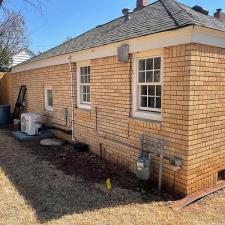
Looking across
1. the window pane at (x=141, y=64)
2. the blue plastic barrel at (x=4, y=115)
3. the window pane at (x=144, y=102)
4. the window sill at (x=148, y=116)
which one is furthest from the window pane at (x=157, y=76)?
the blue plastic barrel at (x=4, y=115)

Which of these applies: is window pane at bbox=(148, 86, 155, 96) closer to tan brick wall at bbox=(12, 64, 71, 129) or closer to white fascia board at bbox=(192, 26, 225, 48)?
white fascia board at bbox=(192, 26, 225, 48)

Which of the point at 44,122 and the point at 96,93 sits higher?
the point at 96,93

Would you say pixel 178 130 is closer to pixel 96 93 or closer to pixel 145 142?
pixel 145 142

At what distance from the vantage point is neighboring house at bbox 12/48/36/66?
25.5 metres

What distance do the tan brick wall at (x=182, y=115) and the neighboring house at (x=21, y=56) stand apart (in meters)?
21.0

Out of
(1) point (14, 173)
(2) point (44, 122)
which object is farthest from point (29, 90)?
(1) point (14, 173)

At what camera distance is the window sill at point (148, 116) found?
17.7 ft

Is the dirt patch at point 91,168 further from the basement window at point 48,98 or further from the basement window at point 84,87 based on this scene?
the basement window at point 48,98

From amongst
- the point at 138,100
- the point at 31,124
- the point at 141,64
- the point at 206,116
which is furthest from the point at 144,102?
the point at 31,124

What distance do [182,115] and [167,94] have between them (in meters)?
0.53

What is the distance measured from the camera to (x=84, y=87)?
8.30 metres

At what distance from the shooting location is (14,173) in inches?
241

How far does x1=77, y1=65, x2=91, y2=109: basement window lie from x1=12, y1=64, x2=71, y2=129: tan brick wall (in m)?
0.53

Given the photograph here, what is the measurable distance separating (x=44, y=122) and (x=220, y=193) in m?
7.68
